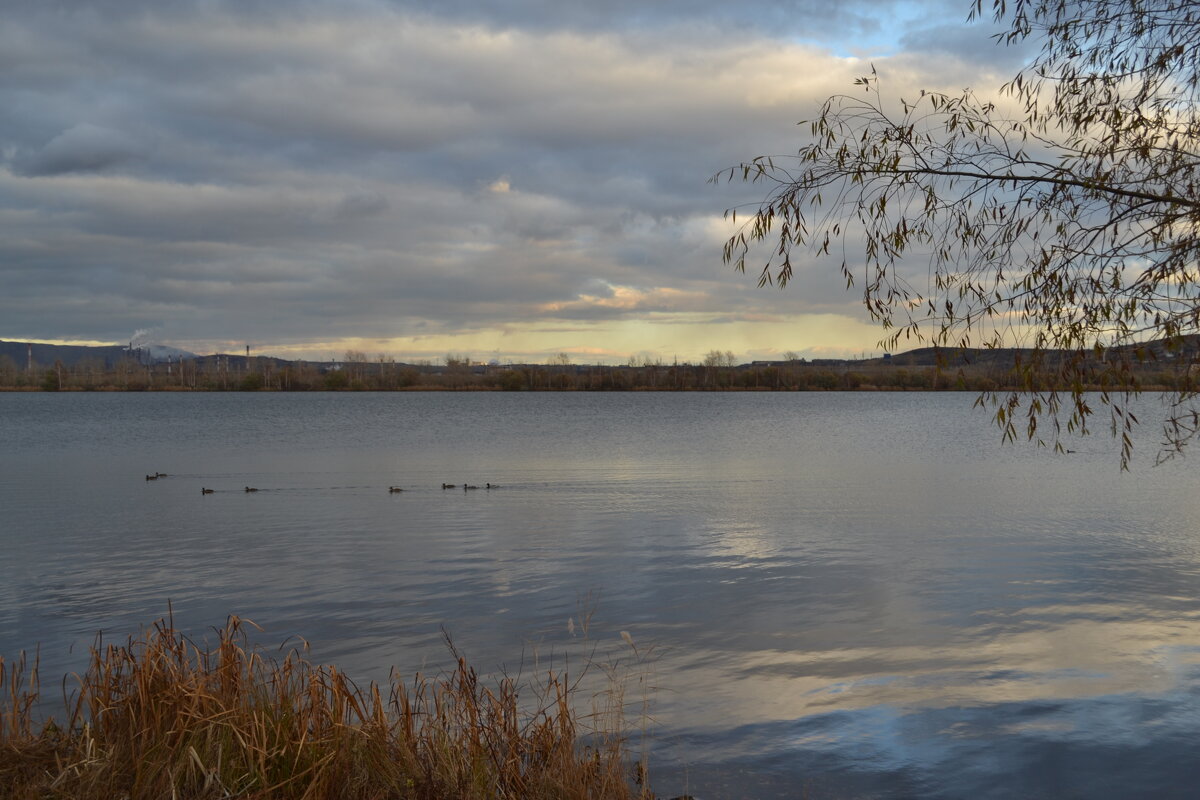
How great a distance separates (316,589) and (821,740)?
883cm

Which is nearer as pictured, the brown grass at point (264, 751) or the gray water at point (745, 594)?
the brown grass at point (264, 751)

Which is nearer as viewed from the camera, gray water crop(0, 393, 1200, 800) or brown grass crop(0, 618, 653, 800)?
brown grass crop(0, 618, 653, 800)

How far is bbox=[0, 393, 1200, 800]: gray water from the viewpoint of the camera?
324 inches

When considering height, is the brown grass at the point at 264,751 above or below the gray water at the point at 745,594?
above

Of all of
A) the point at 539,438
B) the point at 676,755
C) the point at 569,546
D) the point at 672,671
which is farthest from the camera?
the point at 539,438

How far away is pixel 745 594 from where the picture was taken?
13.9 metres

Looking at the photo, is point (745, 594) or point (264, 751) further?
point (745, 594)

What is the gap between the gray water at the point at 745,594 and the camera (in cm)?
824

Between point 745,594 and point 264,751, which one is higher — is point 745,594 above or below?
below

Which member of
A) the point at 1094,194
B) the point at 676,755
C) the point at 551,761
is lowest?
the point at 676,755

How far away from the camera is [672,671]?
402 inches

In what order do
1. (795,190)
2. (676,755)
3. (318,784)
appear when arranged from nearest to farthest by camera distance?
(318,784)
(795,190)
(676,755)

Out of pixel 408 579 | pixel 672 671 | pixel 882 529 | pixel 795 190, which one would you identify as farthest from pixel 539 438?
pixel 795 190

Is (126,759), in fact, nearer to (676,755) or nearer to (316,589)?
(676,755)
